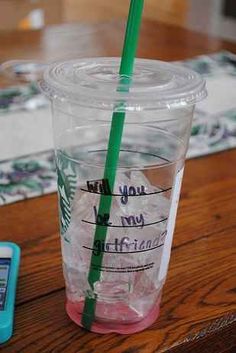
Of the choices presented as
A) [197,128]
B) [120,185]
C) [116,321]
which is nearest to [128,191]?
[120,185]

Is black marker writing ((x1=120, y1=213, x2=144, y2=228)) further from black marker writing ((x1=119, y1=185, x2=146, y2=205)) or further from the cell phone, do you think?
the cell phone

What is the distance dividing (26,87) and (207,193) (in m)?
0.57

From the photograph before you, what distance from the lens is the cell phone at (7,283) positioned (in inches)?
19.4

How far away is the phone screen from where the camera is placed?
1.74 ft

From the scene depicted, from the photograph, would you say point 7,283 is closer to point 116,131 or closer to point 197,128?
Result: point 116,131

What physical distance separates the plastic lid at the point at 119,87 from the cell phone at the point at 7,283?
20 centimetres

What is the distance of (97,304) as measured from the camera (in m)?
0.50

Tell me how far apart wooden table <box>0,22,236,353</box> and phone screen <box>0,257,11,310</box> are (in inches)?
0.7

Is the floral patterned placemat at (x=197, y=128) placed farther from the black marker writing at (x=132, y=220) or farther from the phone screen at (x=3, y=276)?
the black marker writing at (x=132, y=220)

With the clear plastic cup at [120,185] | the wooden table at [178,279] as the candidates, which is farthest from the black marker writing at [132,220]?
the wooden table at [178,279]

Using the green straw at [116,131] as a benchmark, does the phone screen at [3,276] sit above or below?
below

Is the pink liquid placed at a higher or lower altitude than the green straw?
lower

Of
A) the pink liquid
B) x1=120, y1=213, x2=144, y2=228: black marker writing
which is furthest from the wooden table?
x1=120, y1=213, x2=144, y2=228: black marker writing

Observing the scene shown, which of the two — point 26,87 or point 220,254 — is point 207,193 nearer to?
point 220,254
